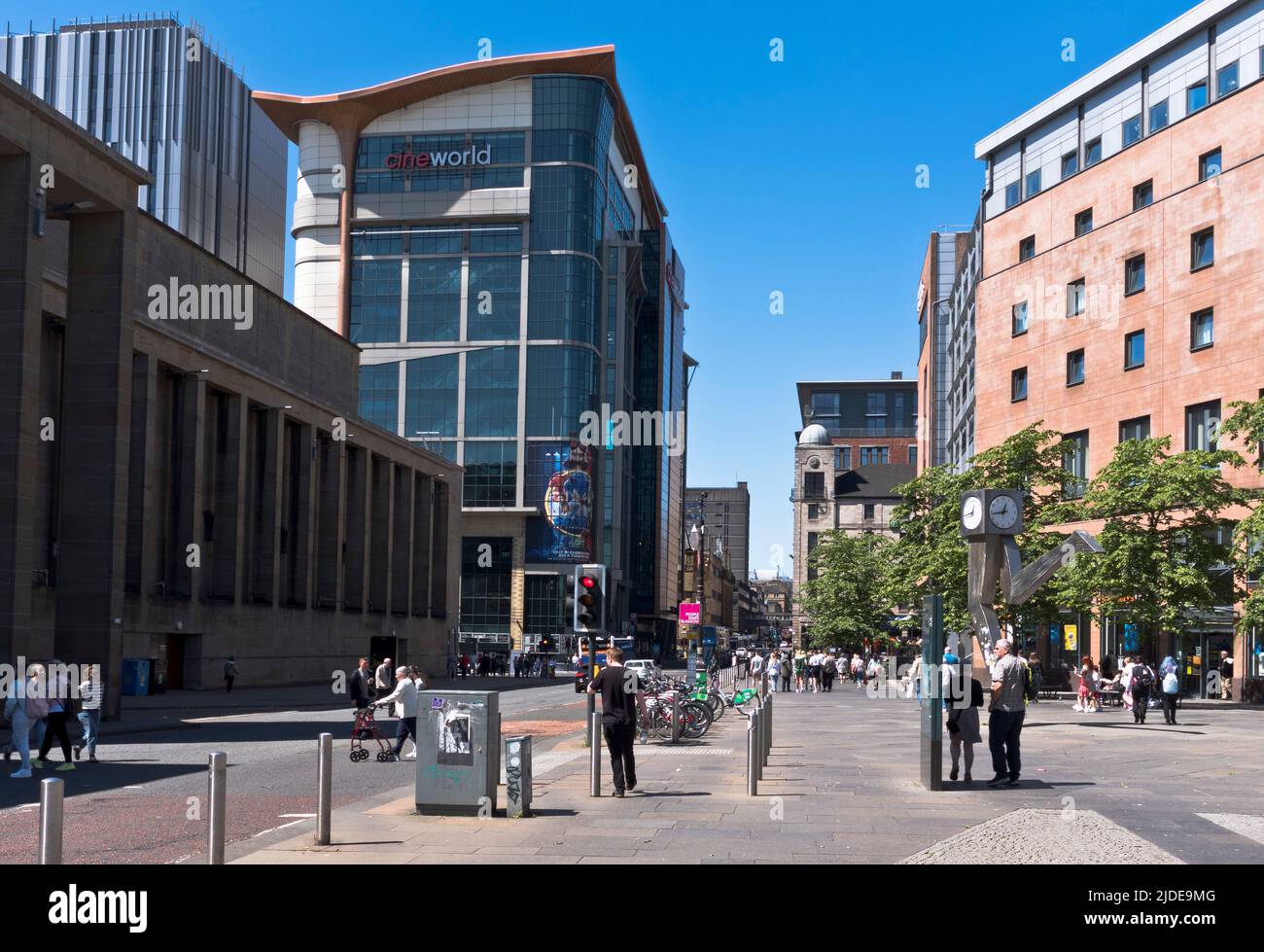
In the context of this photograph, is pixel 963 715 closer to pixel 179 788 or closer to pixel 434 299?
pixel 179 788

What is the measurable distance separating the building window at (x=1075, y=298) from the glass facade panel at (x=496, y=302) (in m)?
59.3

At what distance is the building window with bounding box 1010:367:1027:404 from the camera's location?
62.4m

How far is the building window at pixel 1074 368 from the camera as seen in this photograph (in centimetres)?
5812

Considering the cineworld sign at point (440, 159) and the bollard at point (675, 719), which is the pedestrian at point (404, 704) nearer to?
the bollard at point (675, 719)

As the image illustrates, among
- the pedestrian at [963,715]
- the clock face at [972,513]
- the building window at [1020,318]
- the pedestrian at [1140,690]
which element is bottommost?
the pedestrian at [1140,690]

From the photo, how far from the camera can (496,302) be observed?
364 ft

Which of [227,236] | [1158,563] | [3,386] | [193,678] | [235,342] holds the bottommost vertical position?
[193,678]

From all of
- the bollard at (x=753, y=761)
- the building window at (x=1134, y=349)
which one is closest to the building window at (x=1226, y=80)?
the building window at (x=1134, y=349)

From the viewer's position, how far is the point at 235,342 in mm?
56156

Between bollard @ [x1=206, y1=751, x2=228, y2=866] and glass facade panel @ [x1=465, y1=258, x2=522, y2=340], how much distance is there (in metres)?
A: 102

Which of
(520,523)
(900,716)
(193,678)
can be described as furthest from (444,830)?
(520,523)

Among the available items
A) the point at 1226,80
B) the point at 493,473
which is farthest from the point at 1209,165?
the point at 493,473
